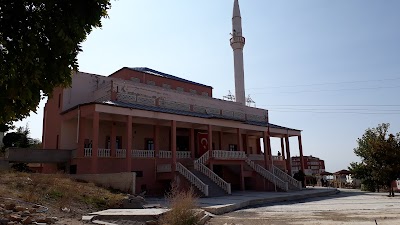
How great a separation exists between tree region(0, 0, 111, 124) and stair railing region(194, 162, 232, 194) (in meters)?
17.3

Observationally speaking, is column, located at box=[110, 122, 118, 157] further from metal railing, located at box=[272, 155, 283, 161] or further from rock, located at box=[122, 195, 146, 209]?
metal railing, located at box=[272, 155, 283, 161]

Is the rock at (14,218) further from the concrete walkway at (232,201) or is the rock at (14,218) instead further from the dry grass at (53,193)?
the concrete walkway at (232,201)

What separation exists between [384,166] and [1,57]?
25.0 metres

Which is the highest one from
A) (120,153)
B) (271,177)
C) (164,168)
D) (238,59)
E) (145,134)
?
(238,59)

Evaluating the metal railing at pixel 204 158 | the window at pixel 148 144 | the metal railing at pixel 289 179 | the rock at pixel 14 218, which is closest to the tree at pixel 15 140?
the window at pixel 148 144

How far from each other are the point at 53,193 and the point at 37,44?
931cm

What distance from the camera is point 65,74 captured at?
7488mm

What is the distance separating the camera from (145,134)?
94.7 feet

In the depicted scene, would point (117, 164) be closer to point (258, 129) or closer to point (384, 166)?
point (258, 129)

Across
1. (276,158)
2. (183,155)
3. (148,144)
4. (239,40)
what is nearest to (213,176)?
(183,155)

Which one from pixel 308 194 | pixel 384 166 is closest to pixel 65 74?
pixel 308 194

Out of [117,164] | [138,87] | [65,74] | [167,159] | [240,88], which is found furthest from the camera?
[240,88]

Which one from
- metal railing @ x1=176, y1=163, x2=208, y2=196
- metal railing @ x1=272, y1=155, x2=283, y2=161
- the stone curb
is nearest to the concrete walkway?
the stone curb

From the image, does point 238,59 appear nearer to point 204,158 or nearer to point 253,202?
point 204,158
